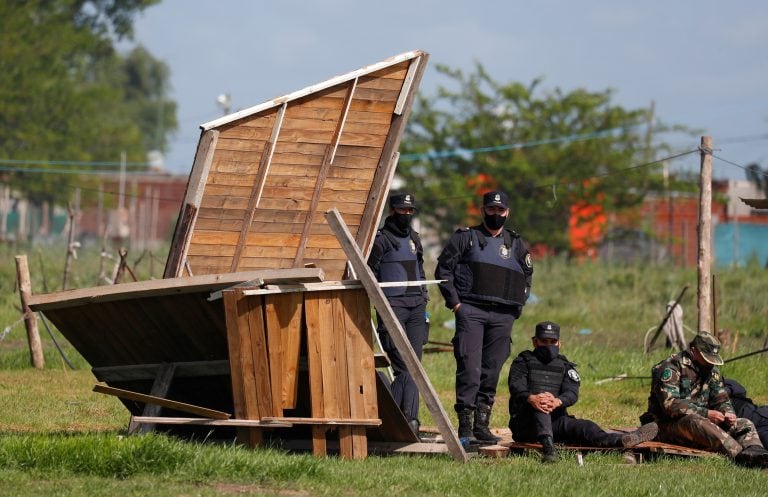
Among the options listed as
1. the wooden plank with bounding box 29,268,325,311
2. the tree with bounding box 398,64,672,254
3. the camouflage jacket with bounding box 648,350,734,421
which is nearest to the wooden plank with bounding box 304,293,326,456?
the wooden plank with bounding box 29,268,325,311

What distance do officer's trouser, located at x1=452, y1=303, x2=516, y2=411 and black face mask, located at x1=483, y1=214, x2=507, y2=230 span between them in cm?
67

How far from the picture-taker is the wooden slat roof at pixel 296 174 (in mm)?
10578

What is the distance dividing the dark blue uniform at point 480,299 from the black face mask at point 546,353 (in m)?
0.51

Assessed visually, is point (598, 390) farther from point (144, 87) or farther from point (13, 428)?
point (144, 87)

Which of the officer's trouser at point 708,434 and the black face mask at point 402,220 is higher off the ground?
the black face mask at point 402,220

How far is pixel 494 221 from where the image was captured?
1095 centimetres

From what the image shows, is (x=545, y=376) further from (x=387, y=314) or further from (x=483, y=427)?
(x=387, y=314)

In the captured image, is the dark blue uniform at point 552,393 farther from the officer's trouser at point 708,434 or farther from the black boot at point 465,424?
the officer's trouser at point 708,434

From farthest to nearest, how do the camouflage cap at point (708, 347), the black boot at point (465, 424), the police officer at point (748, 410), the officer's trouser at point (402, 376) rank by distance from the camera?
the officer's trouser at point (402, 376)
the police officer at point (748, 410)
the black boot at point (465, 424)
the camouflage cap at point (708, 347)

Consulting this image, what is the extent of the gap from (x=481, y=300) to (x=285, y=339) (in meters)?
2.12

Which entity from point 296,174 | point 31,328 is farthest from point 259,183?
point 31,328

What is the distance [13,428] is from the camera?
1141 centimetres

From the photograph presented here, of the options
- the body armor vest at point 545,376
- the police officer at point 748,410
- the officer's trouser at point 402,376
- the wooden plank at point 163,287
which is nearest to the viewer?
the wooden plank at point 163,287

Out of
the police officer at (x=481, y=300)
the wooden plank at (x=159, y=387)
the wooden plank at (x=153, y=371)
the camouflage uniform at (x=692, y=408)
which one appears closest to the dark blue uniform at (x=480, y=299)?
the police officer at (x=481, y=300)
